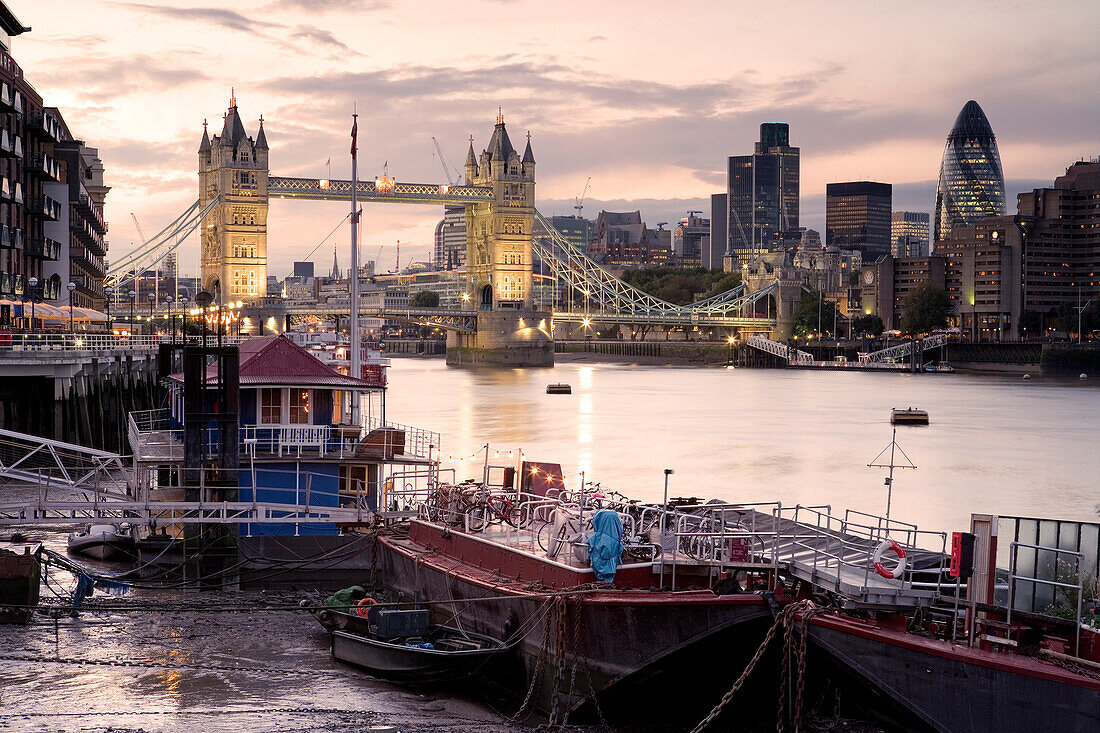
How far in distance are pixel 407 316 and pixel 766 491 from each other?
306 feet

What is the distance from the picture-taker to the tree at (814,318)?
6644 inches

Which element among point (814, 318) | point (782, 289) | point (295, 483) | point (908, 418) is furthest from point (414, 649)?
point (782, 289)

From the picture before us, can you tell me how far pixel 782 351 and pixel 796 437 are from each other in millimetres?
90929

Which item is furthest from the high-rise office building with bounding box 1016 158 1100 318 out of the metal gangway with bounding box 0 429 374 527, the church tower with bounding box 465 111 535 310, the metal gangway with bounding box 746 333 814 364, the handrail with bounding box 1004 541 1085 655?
the handrail with bounding box 1004 541 1085 655

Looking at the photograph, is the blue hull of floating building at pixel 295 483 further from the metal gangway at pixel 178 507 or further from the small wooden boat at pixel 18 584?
the small wooden boat at pixel 18 584

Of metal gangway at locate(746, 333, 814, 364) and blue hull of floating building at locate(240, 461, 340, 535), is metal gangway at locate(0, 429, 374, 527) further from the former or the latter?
metal gangway at locate(746, 333, 814, 364)

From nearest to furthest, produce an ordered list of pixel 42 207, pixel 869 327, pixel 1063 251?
pixel 42 207, pixel 869 327, pixel 1063 251

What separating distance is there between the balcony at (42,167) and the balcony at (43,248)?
2.76 metres

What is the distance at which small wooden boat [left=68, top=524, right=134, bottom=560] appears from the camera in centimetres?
2298

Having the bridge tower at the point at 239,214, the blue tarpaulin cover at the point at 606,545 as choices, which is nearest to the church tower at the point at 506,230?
the bridge tower at the point at 239,214

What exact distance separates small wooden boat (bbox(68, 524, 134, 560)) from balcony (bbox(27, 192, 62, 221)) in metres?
35.4

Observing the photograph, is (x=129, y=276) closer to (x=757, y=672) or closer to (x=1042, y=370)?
(x=1042, y=370)

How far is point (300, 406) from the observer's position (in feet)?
78.3

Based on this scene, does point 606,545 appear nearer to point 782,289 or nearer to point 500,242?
point 500,242
